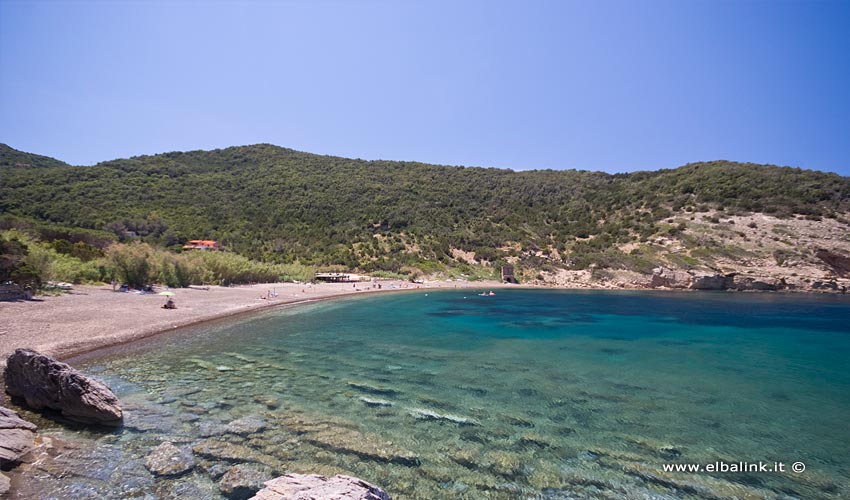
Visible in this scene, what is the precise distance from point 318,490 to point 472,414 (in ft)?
17.2

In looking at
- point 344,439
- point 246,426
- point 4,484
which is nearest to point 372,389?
point 344,439

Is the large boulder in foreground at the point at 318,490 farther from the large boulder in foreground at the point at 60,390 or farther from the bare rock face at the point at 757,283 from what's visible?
the bare rock face at the point at 757,283

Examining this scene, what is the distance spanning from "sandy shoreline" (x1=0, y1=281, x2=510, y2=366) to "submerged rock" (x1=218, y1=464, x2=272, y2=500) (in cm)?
863

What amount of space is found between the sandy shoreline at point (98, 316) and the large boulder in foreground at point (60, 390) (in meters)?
2.91

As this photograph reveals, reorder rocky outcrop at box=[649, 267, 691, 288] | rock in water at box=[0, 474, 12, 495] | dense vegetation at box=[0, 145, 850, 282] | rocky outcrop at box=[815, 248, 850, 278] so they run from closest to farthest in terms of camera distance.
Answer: rock in water at box=[0, 474, 12, 495], rocky outcrop at box=[815, 248, 850, 278], rocky outcrop at box=[649, 267, 691, 288], dense vegetation at box=[0, 145, 850, 282]

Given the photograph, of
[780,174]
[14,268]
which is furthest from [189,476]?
[780,174]

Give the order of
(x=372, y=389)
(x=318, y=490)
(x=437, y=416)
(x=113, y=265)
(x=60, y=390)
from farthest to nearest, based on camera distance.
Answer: (x=113, y=265), (x=372, y=389), (x=437, y=416), (x=60, y=390), (x=318, y=490)

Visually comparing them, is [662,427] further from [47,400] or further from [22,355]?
[22,355]

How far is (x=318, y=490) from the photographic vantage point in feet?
11.3

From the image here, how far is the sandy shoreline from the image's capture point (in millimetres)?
11742

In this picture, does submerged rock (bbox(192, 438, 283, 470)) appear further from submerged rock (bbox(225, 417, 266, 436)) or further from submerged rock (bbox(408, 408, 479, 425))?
submerged rock (bbox(408, 408, 479, 425))

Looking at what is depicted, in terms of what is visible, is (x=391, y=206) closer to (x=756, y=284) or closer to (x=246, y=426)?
(x=756, y=284)

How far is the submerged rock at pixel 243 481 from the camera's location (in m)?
5.05

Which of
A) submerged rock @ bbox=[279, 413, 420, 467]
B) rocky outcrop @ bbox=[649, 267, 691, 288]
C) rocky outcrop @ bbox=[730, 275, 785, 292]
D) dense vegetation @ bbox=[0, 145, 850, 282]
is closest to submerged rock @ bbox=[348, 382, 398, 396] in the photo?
submerged rock @ bbox=[279, 413, 420, 467]
